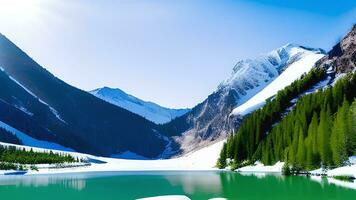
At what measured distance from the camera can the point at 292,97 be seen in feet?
632

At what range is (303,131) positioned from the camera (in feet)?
441

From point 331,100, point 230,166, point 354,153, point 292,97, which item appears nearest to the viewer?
point 354,153

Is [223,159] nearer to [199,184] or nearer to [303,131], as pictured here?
[303,131]

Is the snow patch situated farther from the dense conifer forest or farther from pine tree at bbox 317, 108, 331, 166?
pine tree at bbox 317, 108, 331, 166

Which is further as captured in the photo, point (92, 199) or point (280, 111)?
point (280, 111)

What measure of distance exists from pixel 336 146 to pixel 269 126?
75313 mm

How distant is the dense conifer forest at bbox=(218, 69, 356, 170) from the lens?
103 metres

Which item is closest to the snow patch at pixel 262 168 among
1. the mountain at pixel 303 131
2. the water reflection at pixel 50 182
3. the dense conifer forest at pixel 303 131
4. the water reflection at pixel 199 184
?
the mountain at pixel 303 131

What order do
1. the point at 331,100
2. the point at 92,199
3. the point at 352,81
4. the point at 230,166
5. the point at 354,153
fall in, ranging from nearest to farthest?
the point at 92,199, the point at 354,153, the point at 331,100, the point at 352,81, the point at 230,166

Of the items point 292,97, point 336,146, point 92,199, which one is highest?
point 292,97

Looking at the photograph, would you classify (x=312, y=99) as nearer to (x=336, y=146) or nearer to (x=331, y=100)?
(x=331, y=100)

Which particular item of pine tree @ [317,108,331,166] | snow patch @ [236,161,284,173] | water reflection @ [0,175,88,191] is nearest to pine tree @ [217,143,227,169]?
snow patch @ [236,161,284,173]

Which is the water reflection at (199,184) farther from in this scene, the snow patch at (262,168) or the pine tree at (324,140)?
the snow patch at (262,168)

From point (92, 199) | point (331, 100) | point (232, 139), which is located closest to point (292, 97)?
point (232, 139)
